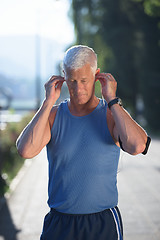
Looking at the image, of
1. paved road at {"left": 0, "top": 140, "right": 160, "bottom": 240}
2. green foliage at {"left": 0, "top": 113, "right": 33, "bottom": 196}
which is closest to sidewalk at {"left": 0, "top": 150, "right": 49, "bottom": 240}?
paved road at {"left": 0, "top": 140, "right": 160, "bottom": 240}

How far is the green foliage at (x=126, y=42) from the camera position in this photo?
2333cm

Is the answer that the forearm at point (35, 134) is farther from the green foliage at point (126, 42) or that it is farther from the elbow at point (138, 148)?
the green foliage at point (126, 42)

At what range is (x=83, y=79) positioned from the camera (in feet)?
7.91

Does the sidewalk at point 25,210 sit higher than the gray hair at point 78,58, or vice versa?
the gray hair at point 78,58

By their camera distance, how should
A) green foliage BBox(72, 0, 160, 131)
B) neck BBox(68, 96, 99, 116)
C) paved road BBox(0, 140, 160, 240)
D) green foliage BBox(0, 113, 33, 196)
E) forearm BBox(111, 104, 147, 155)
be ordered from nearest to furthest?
1. forearm BBox(111, 104, 147, 155)
2. neck BBox(68, 96, 99, 116)
3. paved road BBox(0, 140, 160, 240)
4. green foliage BBox(0, 113, 33, 196)
5. green foliage BBox(72, 0, 160, 131)

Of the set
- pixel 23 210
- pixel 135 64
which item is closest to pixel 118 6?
pixel 135 64

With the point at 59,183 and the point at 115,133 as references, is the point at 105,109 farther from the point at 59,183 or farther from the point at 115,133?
the point at 59,183

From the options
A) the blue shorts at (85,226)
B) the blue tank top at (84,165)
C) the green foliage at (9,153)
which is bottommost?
the green foliage at (9,153)

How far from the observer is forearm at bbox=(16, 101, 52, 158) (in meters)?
2.46

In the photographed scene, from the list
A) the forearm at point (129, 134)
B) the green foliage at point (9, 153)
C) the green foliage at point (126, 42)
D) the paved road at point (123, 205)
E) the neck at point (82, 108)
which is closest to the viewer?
the forearm at point (129, 134)

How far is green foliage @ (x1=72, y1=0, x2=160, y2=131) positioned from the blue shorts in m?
20.5

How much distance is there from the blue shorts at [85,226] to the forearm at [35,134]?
0.41 m

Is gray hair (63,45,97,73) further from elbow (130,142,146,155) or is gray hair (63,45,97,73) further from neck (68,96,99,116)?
elbow (130,142,146,155)

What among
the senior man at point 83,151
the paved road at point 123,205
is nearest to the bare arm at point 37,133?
the senior man at point 83,151
